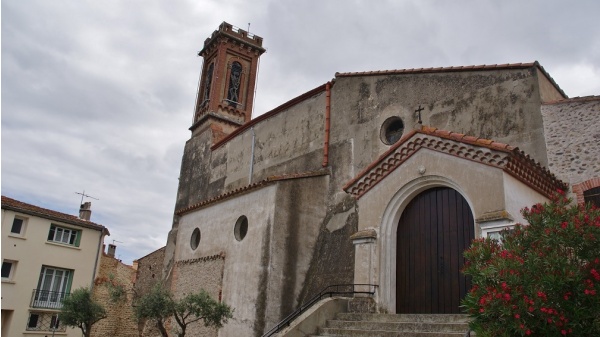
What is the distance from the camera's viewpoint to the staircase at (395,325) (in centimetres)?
866

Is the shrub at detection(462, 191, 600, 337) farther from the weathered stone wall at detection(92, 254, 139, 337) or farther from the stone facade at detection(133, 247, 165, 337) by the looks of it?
the weathered stone wall at detection(92, 254, 139, 337)

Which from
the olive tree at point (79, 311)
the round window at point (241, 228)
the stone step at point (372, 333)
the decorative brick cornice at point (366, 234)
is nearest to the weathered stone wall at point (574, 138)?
the decorative brick cornice at point (366, 234)

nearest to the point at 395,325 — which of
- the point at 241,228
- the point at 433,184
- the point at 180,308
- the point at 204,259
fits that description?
the point at 433,184

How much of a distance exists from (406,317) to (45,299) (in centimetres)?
2285

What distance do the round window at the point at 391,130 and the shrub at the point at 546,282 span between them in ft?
27.3

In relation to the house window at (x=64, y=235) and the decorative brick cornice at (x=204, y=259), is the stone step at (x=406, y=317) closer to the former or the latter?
the decorative brick cornice at (x=204, y=259)

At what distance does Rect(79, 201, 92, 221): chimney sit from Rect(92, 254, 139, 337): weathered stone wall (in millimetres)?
3098

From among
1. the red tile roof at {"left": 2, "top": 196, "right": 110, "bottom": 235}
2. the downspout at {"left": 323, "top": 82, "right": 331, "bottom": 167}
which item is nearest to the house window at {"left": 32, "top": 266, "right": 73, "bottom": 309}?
the red tile roof at {"left": 2, "top": 196, "right": 110, "bottom": 235}

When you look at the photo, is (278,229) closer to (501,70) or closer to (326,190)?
(326,190)

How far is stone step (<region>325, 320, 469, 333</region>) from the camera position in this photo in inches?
341

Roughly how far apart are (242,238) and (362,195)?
6.13 meters

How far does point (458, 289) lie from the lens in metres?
10.1

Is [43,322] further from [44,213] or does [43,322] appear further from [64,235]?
[44,213]

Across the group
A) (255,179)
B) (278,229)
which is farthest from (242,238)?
(255,179)
